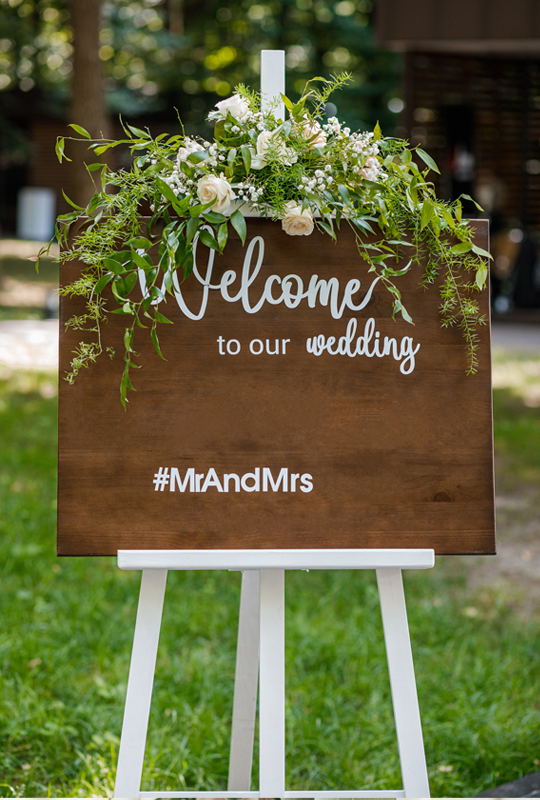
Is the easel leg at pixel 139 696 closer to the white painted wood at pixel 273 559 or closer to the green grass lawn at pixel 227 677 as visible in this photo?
the white painted wood at pixel 273 559

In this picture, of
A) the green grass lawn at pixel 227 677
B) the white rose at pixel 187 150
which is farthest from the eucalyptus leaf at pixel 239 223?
the green grass lawn at pixel 227 677

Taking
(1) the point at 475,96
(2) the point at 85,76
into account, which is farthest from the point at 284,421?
(1) the point at 475,96

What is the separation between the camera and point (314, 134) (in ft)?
4.51

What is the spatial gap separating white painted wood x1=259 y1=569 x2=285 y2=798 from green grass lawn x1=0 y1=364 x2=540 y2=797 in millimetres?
632

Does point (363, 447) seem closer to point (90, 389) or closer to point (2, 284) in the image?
point (90, 389)

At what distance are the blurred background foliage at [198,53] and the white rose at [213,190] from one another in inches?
510

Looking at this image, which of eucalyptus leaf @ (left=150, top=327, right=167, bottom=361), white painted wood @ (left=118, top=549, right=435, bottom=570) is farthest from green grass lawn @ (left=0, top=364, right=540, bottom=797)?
eucalyptus leaf @ (left=150, top=327, right=167, bottom=361)

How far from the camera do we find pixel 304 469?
4.72 ft

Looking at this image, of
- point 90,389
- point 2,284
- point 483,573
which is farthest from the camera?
point 2,284

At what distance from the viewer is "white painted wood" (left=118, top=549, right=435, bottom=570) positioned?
4.61 ft

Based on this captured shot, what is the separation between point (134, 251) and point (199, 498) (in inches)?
17.3

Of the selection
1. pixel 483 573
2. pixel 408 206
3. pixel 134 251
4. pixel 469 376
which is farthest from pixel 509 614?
pixel 134 251

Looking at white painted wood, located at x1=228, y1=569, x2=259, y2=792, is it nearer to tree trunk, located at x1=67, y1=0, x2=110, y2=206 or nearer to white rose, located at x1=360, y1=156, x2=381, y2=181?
white rose, located at x1=360, y1=156, x2=381, y2=181

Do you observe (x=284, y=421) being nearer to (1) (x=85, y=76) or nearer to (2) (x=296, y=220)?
(2) (x=296, y=220)
